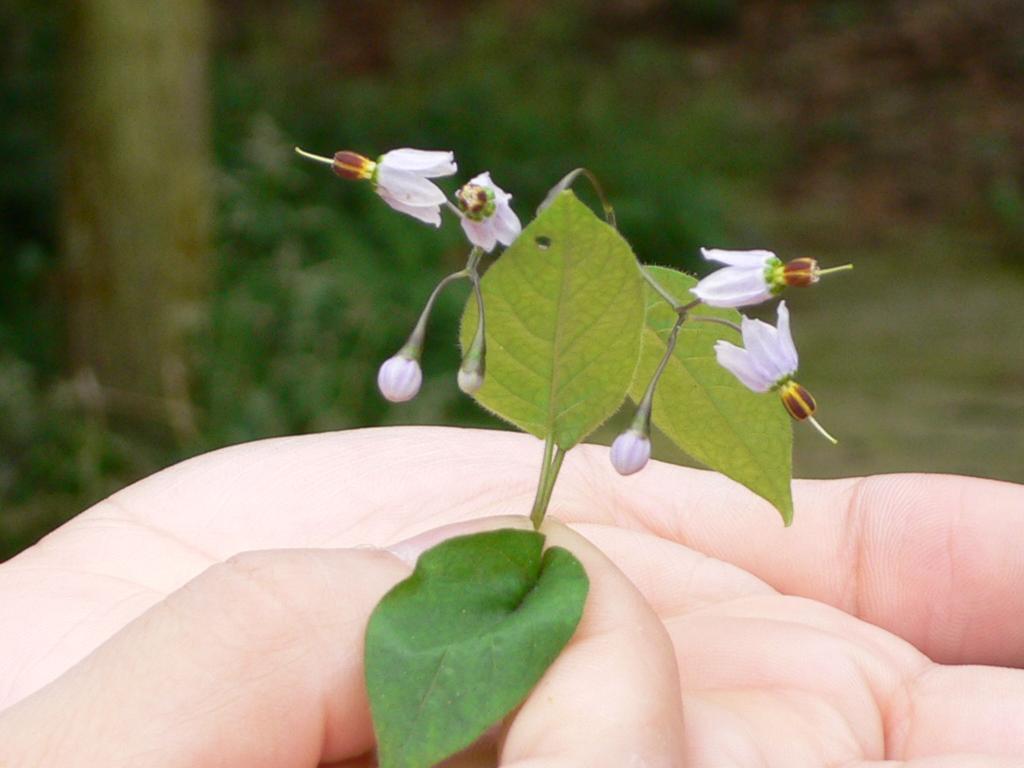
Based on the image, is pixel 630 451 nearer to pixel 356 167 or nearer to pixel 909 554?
pixel 356 167

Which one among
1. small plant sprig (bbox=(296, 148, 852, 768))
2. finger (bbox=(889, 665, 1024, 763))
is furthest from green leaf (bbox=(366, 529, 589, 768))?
finger (bbox=(889, 665, 1024, 763))

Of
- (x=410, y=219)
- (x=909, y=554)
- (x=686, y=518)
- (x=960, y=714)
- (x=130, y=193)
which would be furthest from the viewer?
(x=410, y=219)

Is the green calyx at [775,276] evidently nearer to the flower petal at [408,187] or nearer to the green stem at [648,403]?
the green stem at [648,403]

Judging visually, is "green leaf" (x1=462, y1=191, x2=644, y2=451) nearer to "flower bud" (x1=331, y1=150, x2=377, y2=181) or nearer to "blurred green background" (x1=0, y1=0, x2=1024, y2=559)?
"flower bud" (x1=331, y1=150, x2=377, y2=181)

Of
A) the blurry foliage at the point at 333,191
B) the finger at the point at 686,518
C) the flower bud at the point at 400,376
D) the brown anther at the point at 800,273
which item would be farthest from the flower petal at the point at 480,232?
the blurry foliage at the point at 333,191

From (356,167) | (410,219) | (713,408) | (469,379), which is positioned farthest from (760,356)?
(410,219)
